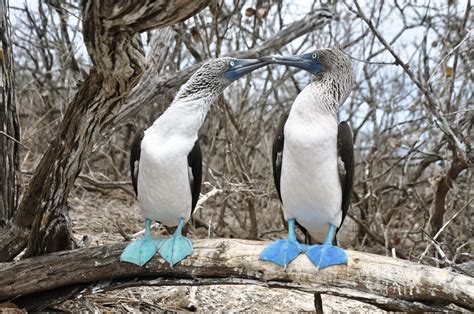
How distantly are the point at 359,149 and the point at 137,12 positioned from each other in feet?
16.5

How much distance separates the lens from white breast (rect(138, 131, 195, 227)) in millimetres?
2766

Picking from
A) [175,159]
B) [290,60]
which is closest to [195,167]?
[175,159]

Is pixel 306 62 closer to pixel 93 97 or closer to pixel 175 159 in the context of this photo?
pixel 175 159

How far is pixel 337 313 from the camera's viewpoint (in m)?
3.58

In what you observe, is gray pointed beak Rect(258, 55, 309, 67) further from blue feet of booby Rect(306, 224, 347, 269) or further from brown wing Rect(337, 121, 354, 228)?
blue feet of booby Rect(306, 224, 347, 269)

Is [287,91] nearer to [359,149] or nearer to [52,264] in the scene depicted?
[359,149]

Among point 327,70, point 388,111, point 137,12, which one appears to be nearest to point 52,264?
point 137,12

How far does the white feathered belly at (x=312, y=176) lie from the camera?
8.68ft

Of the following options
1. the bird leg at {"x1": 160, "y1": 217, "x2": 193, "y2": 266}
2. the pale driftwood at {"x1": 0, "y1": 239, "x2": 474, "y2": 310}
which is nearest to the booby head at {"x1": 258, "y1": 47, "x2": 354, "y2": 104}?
the pale driftwood at {"x1": 0, "y1": 239, "x2": 474, "y2": 310}

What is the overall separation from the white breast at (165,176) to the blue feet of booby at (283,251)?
1.56 feet

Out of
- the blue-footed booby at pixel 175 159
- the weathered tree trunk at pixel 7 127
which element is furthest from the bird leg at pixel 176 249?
the weathered tree trunk at pixel 7 127

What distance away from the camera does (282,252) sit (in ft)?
8.81

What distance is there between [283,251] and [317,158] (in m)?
0.46

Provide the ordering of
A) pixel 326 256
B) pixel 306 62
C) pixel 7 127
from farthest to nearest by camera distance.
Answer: pixel 7 127 → pixel 306 62 → pixel 326 256
